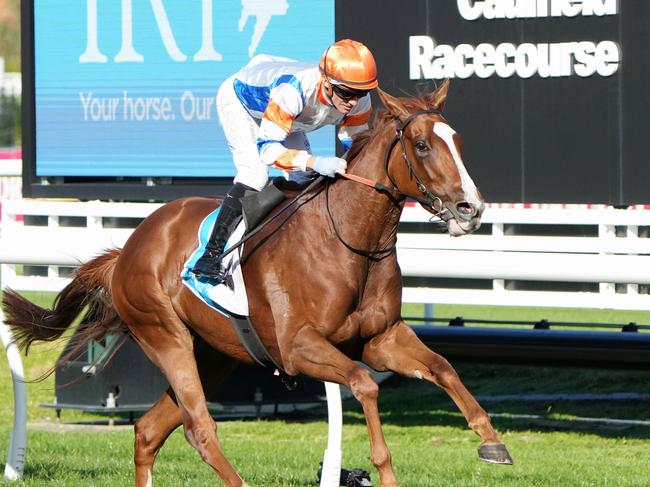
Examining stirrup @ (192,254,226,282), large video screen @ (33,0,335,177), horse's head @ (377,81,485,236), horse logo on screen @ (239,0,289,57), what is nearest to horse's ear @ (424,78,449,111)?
horse's head @ (377,81,485,236)

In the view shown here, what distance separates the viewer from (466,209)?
4.73 metres

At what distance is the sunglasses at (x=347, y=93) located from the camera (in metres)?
5.23

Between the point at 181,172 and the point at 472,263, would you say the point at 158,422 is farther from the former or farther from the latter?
the point at 181,172

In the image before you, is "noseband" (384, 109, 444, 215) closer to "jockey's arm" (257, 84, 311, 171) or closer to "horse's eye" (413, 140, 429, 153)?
"horse's eye" (413, 140, 429, 153)

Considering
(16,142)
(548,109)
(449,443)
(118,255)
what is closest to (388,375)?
(449,443)

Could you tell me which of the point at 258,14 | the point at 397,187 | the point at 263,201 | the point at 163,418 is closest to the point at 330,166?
the point at 397,187

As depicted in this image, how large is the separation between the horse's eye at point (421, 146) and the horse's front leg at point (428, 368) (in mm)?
670

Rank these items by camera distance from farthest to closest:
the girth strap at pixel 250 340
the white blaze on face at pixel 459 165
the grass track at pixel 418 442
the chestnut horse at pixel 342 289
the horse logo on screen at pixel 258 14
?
the horse logo on screen at pixel 258 14 → the grass track at pixel 418 442 → the girth strap at pixel 250 340 → the chestnut horse at pixel 342 289 → the white blaze on face at pixel 459 165

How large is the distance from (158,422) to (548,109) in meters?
2.83

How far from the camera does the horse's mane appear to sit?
5.09 metres

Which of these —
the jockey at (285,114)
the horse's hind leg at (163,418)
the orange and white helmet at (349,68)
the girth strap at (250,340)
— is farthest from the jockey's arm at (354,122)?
the horse's hind leg at (163,418)

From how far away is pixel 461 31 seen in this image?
7.66 meters

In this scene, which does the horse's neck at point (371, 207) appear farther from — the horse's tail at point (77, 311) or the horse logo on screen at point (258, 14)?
the horse logo on screen at point (258, 14)

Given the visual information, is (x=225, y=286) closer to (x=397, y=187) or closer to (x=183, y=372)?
(x=183, y=372)
